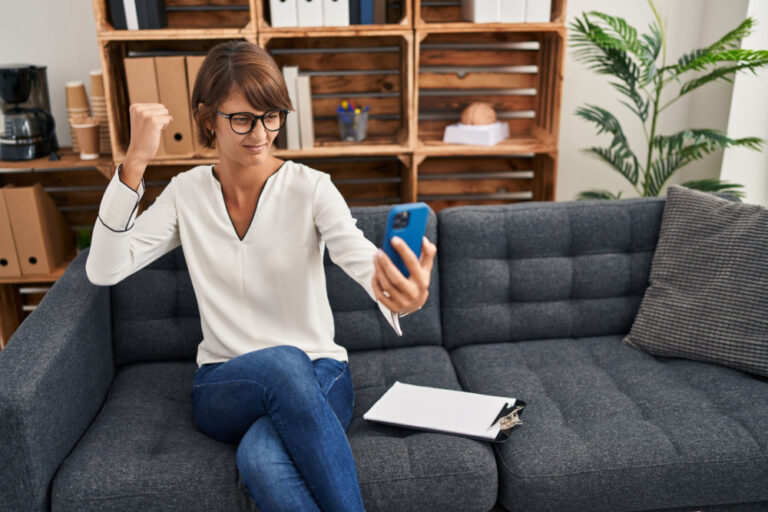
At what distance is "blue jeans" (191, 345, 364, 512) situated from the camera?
4.07 feet

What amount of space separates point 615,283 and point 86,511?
4.94ft

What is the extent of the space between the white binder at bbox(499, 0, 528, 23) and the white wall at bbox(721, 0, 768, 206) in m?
0.88

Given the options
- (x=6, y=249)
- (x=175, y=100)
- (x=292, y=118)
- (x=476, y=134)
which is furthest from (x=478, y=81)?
(x=6, y=249)

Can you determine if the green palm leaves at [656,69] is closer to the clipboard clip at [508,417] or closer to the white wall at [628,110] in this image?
the white wall at [628,110]

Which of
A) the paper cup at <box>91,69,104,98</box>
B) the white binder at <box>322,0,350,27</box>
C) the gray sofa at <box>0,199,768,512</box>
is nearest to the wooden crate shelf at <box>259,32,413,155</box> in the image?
the white binder at <box>322,0,350,27</box>

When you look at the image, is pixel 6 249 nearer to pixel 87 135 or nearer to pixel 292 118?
pixel 87 135

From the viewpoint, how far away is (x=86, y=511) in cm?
134

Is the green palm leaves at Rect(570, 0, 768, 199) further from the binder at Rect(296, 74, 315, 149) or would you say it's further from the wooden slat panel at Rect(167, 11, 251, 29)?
the wooden slat panel at Rect(167, 11, 251, 29)

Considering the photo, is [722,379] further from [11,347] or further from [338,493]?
[11,347]

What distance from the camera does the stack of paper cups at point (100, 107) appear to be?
237cm

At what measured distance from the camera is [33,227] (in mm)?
2381

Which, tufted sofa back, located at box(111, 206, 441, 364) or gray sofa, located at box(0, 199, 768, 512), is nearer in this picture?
gray sofa, located at box(0, 199, 768, 512)

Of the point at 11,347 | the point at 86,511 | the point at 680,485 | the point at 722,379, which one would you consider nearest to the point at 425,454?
the point at 680,485

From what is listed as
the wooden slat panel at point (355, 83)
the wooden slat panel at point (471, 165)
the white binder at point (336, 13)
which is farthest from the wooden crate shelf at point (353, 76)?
the white binder at point (336, 13)
